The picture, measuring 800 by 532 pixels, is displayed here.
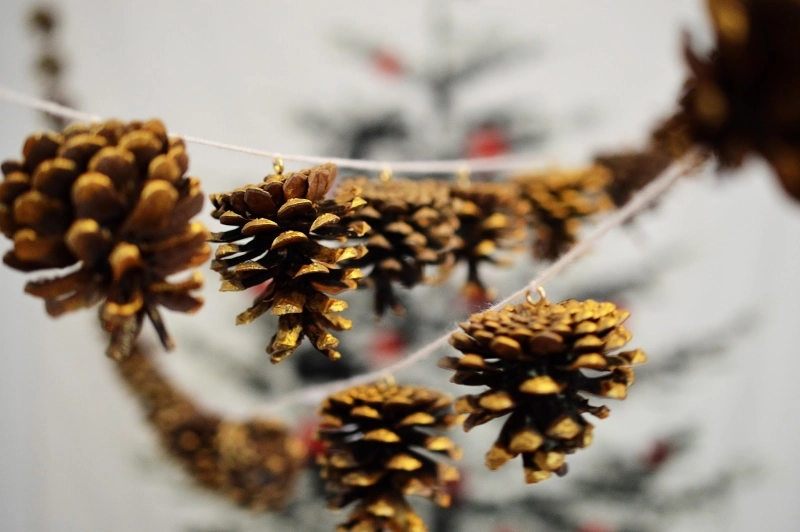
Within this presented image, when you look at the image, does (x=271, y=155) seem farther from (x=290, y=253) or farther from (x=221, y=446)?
(x=221, y=446)

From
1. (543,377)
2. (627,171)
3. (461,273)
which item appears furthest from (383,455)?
(461,273)

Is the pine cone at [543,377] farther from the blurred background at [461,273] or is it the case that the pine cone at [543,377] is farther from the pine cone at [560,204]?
the blurred background at [461,273]

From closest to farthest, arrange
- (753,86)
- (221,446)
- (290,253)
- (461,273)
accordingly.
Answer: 1. (753,86)
2. (290,253)
3. (221,446)
4. (461,273)

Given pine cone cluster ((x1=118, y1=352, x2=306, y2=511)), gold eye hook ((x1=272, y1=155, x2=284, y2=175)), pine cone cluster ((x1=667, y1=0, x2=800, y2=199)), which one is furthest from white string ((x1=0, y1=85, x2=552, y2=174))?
pine cone cluster ((x1=118, y1=352, x2=306, y2=511))

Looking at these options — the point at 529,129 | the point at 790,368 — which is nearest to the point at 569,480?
the point at 790,368

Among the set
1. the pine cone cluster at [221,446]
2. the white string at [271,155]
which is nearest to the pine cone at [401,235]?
the white string at [271,155]

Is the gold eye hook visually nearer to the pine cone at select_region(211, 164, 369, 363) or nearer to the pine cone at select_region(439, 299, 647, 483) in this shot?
the pine cone at select_region(211, 164, 369, 363)

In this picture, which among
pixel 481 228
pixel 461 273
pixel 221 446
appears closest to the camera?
pixel 481 228

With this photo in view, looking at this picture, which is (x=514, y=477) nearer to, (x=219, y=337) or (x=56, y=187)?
(x=219, y=337)
